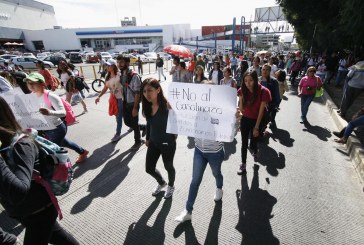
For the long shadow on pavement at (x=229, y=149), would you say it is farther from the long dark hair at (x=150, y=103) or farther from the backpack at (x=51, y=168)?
the backpack at (x=51, y=168)

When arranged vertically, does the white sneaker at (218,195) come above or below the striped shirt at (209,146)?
below

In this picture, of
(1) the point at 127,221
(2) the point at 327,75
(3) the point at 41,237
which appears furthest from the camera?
(2) the point at 327,75

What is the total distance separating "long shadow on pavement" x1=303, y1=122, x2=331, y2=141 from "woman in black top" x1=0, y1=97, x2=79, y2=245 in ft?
19.6

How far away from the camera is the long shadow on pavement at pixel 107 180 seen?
134 inches

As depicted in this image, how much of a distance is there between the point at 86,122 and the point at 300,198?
6146 millimetres

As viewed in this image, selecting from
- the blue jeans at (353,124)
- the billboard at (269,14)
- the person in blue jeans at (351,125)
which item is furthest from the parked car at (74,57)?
the blue jeans at (353,124)

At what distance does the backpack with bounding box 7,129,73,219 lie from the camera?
173 cm

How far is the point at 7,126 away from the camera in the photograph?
63.7 inches

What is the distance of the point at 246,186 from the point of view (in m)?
3.73

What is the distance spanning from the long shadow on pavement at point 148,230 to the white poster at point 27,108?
6.64 feet

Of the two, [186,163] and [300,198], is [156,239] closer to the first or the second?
[186,163]

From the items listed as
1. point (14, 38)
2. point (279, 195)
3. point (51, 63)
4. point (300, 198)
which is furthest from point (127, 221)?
point (14, 38)

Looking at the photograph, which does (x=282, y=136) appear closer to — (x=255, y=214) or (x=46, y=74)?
(x=255, y=214)

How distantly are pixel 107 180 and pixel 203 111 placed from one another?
2.41 metres
